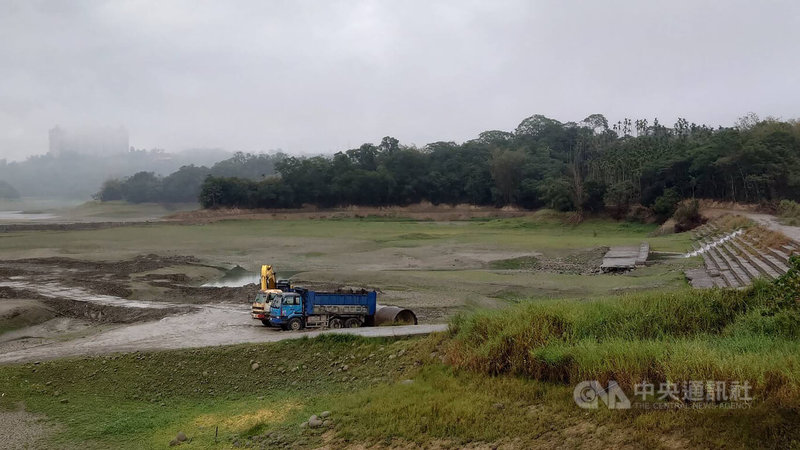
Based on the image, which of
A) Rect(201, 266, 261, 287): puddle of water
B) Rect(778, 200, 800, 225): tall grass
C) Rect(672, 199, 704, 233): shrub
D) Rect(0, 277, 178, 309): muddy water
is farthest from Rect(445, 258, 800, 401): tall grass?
Rect(672, 199, 704, 233): shrub

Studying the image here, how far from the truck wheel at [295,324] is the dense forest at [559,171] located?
5228 centimetres

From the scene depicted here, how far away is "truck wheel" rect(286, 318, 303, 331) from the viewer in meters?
18.5

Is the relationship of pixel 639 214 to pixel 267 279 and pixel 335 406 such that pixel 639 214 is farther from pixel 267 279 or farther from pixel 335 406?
pixel 335 406

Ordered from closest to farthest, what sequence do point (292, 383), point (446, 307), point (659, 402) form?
1. point (659, 402)
2. point (292, 383)
3. point (446, 307)

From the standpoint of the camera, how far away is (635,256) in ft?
118

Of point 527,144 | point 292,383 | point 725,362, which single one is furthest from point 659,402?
point 527,144

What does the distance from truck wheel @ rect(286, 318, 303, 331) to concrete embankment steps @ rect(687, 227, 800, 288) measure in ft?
48.0

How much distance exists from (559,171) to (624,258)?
2281 inches

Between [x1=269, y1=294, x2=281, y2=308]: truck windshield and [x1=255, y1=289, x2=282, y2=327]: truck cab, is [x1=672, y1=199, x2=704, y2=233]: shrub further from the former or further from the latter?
[x1=269, y1=294, x2=281, y2=308]: truck windshield

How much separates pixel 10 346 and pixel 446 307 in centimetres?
1623

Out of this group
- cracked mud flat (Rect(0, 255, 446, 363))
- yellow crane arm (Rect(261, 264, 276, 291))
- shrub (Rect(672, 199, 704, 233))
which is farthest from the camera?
shrub (Rect(672, 199, 704, 233))

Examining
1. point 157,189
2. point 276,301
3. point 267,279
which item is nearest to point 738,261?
point 276,301

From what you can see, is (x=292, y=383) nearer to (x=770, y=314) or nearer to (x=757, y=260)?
(x=770, y=314)

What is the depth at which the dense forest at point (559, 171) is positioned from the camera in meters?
58.3
